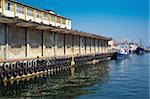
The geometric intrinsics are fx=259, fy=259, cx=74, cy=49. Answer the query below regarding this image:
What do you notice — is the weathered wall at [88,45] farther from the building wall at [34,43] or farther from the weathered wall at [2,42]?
the weathered wall at [2,42]

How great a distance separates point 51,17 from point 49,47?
10.5 metres

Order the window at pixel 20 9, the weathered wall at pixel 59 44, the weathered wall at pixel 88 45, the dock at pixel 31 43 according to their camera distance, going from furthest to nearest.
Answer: the weathered wall at pixel 88 45, the weathered wall at pixel 59 44, the window at pixel 20 9, the dock at pixel 31 43

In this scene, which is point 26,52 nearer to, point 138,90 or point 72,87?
point 72,87

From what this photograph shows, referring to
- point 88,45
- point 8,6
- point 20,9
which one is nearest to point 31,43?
point 8,6

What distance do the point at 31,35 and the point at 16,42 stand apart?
4.25 m

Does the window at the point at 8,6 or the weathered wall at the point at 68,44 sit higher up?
the window at the point at 8,6

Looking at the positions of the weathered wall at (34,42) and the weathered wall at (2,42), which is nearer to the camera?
the weathered wall at (2,42)

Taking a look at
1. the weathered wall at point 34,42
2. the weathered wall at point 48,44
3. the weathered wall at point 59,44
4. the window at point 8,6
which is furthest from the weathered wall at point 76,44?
the window at point 8,6

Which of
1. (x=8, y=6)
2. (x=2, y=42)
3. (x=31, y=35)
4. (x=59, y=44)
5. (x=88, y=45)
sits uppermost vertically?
(x=8, y=6)

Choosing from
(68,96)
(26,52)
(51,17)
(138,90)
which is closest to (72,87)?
(68,96)

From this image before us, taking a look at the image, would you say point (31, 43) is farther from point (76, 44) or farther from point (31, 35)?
point (76, 44)

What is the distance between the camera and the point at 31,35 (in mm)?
33531

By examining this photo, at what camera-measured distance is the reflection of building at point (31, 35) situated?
90.3 ft

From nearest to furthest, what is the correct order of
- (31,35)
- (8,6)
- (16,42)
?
(16,42) → (31,35) → (8,6)
